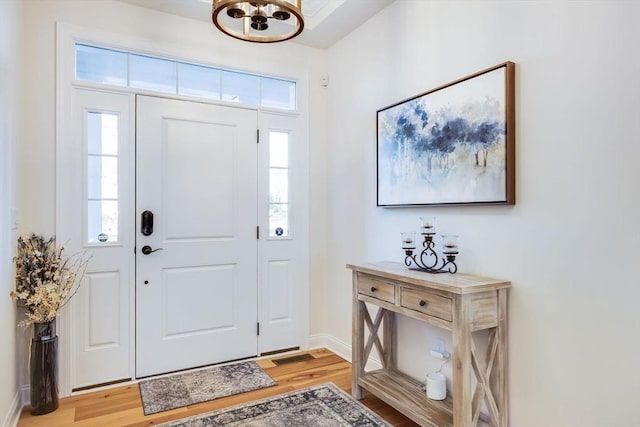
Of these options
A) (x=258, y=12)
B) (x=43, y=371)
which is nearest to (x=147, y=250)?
(x=43, y=371)

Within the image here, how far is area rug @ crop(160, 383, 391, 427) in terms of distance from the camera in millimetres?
2373

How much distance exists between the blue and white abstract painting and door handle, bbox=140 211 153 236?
5.74 feet

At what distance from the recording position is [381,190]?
9.84 ft

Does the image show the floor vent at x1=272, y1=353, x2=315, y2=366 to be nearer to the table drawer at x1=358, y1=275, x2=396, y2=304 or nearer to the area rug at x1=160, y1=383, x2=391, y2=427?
the area rug at x1=160, y1=383, x2=391, y2=427

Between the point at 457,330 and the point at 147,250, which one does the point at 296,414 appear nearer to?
the point at 457,330

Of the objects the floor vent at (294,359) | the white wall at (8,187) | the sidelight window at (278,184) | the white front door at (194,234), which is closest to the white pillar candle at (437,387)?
the floor vent at (294,359)

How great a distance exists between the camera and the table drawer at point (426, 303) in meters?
2.01

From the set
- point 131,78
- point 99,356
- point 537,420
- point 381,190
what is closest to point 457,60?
point 381,190

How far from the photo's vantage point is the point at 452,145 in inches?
93.7

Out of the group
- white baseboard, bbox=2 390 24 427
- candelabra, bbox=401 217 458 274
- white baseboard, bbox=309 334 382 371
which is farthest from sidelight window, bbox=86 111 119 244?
candelabra, bbox=401 217 458 274

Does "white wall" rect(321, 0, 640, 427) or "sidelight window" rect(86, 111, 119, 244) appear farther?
"sidelight window" rect(86, 111, 119, 244)

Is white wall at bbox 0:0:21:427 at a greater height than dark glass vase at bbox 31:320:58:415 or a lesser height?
greater

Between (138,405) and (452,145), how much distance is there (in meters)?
2.59

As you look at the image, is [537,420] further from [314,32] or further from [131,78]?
[131,78]
